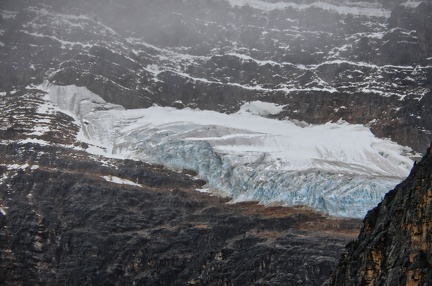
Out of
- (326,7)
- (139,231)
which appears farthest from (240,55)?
(139,231)

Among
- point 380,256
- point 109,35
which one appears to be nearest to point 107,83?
point 109,35

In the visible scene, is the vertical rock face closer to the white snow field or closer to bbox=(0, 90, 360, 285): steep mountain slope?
bbox=(0, 90, 360, 285): steep mountain slope

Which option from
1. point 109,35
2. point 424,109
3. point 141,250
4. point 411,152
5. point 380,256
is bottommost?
point 141,250

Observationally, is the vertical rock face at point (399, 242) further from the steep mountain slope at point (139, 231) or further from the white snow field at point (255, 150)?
the white snow field at point (255, 150)

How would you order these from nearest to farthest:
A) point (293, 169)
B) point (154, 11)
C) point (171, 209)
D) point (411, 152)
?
1. point (171, 209)
2. point (293, 169)
3. point (411, 152)
4. point (154, 11)

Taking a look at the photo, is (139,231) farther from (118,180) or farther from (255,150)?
(255,150)

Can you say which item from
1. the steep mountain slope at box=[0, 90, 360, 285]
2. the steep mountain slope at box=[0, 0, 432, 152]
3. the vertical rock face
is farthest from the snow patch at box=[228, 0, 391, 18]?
the vertical rock face

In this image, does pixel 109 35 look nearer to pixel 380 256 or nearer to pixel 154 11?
pixel 154 11
